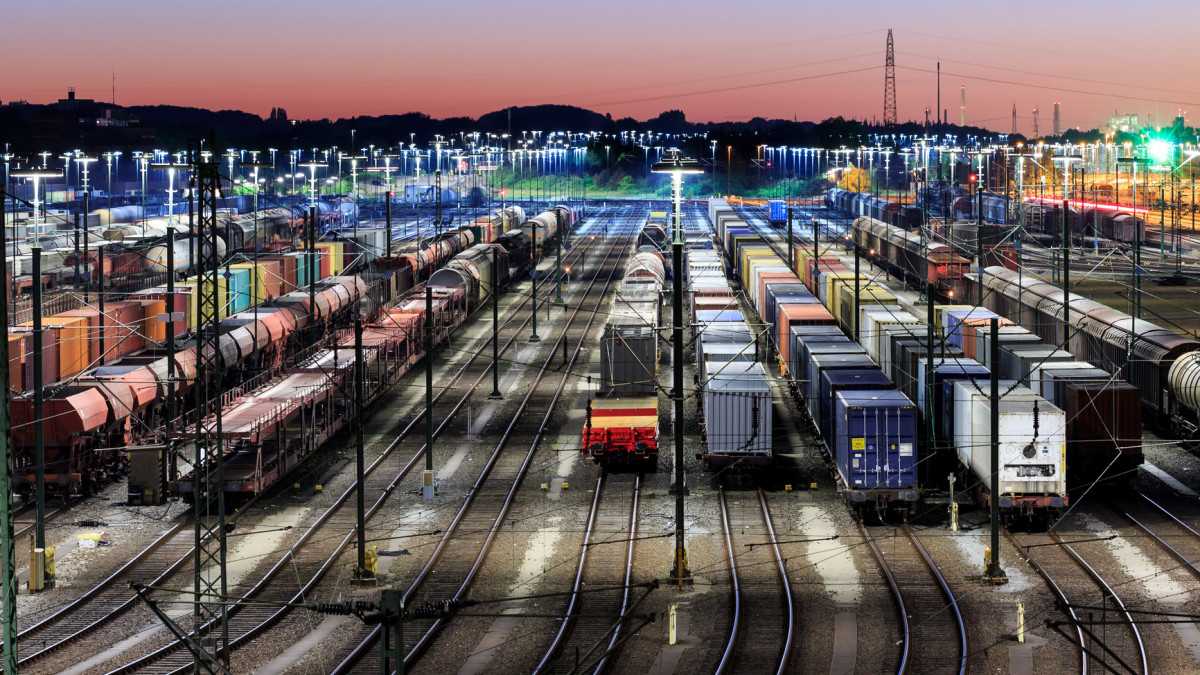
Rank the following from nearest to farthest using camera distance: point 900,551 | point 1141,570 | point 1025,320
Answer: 1. point 1141,570
2. point 900,551
3. point 1025,320

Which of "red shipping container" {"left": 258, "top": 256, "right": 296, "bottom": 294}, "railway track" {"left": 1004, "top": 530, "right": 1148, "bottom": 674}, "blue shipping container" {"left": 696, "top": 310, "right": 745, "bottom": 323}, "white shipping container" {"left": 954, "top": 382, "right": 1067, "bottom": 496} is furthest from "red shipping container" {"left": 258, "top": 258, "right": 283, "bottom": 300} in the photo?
"railway track" {"left": 1004, "top": 530, "right": 1148, "bottom": 674}

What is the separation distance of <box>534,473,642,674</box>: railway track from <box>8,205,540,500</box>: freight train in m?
8.58

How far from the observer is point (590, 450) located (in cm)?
4300

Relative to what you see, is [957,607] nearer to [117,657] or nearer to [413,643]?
[413,643]

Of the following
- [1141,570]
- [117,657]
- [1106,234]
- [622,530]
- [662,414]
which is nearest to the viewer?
[117,657]

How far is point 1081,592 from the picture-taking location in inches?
1195

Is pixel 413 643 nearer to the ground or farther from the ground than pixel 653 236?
nearer to the ground

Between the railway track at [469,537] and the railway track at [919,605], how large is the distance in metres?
9.25

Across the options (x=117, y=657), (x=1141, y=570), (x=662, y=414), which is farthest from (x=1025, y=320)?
(x=117, y=657)

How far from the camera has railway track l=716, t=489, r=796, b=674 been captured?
26.4 meters

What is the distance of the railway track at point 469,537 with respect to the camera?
89.7 feet

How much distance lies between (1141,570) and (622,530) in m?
12.5

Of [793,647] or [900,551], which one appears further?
[900,551]

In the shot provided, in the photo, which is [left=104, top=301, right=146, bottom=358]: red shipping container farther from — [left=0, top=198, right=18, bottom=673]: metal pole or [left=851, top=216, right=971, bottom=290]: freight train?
[left=0, top=198, right=18, bottom=673]: metal pole
